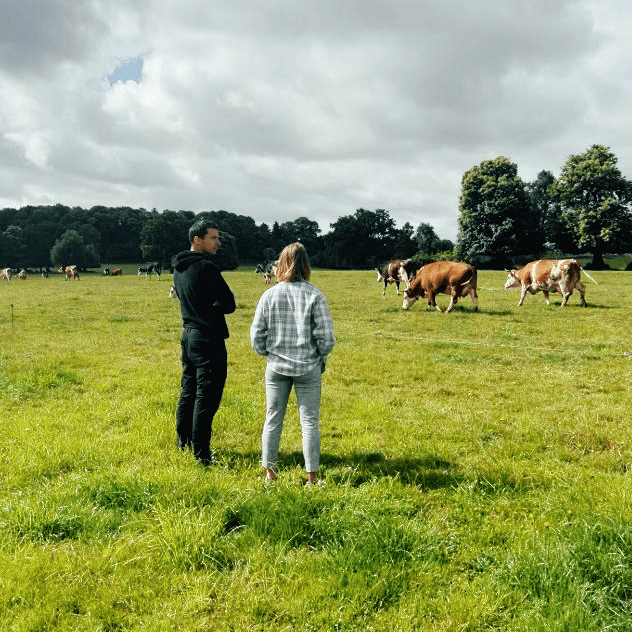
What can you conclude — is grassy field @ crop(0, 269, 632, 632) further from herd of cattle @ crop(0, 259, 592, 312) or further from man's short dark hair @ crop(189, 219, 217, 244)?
herd of cattle @ crop(0, 259, 592, 312)

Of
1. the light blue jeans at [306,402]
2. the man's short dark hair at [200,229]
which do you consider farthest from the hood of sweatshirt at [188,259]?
the light blue jeans at [306,402]

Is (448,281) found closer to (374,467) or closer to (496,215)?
(374,467)

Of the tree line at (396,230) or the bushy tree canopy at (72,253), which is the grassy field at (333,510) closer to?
the tree line at (396,230)

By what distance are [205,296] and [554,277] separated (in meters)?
21.9

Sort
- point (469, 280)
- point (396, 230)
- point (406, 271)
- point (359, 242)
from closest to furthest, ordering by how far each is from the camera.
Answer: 1. point (469, 280)
2. point (406, 271)
3. point (359, 242)
4. point (396, 230)

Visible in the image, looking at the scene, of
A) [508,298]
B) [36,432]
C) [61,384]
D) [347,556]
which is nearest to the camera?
[347,556]

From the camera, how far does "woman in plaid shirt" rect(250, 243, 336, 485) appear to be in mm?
4918

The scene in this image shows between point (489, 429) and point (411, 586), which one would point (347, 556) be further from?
point (489, 429)

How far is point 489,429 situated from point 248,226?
12964cm

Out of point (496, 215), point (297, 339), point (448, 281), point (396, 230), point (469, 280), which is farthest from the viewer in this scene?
point (396, 230)

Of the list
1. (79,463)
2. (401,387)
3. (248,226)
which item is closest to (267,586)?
(79,463)

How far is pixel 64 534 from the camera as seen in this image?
4172 mm

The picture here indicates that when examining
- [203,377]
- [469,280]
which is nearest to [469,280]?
[469,280]

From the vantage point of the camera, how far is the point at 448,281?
2188cm
